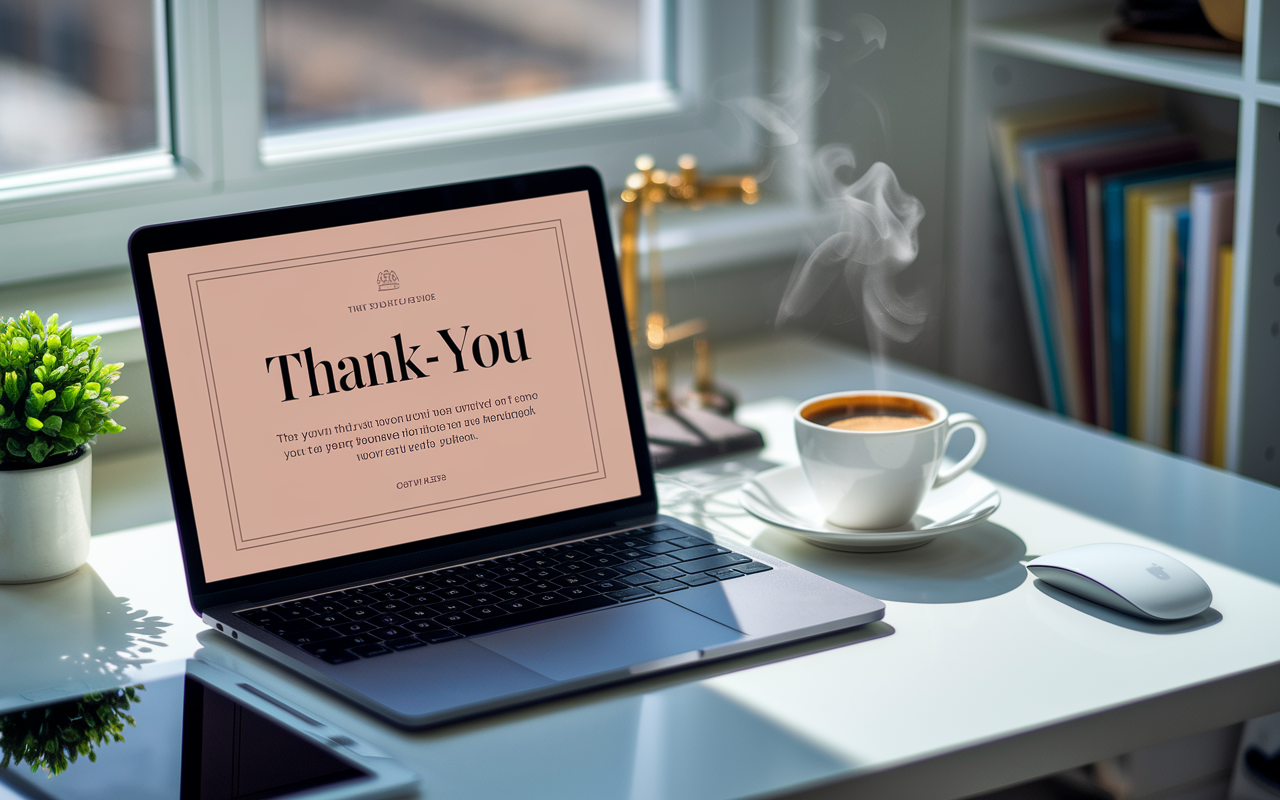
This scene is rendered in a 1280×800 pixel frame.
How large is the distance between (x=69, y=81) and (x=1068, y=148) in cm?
234

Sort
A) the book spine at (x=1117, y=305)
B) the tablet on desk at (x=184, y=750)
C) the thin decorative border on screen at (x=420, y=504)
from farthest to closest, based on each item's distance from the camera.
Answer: the book spine at (x=1117, y=305), the thin decorative border on screen at (x=420, y=504), the tablet on desk at (x=184, y=750)

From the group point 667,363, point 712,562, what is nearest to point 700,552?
point 712,562

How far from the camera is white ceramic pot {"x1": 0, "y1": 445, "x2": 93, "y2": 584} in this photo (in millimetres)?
938

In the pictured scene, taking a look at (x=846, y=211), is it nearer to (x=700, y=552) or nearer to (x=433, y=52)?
(x=700, y=552)

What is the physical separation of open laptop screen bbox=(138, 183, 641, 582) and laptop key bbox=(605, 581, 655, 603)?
119 mm

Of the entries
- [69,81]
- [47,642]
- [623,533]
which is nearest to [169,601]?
[47,642]

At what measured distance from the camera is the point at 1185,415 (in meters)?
1.38

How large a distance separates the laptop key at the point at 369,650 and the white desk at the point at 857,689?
1.4 inches

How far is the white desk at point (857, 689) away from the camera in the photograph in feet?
2.31

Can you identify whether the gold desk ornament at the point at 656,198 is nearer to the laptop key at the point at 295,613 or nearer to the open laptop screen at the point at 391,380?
the open laptop screen at the point at 391,380

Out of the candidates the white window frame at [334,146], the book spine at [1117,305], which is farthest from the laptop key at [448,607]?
the book spine at [1117,305]

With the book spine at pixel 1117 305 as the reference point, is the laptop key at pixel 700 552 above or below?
below

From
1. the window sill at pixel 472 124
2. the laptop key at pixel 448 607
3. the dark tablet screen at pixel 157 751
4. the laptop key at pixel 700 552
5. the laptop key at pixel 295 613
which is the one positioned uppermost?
the window sill at pixel 472 124

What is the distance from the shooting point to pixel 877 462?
978 mm
